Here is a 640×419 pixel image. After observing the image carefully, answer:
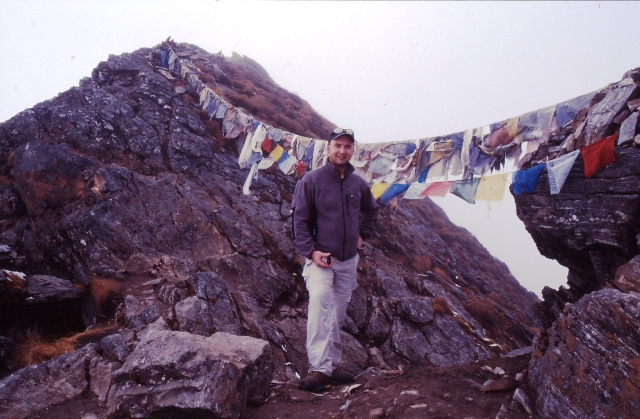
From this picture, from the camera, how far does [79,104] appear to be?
544 inches

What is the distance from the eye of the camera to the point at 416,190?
9.09m

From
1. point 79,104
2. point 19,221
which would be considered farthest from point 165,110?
point 19,221

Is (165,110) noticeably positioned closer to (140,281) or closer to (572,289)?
(140,281)

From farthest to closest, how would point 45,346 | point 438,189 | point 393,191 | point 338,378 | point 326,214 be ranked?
point 393,191 < point 438,189 < point 45,346 < point 326,214 < point 338,378

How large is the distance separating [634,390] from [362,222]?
333 centimetres

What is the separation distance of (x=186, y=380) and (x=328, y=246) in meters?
2.12

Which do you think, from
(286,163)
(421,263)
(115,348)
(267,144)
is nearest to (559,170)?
(115,348)

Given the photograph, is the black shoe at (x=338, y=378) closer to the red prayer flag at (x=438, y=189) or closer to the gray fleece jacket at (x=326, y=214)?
the gray fleece jacket at (x=326, y=214)

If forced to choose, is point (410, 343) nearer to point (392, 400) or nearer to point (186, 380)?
point (392, 400)

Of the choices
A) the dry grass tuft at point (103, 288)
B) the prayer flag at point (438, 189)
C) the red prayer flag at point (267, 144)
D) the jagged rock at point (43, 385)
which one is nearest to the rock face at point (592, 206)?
the prayer flag at point (438, 189)

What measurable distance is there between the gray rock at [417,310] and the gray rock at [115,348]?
6919 millimetres

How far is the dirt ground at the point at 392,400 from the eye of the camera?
3.59 metres

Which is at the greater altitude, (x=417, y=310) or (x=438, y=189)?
(x=438, y=189)

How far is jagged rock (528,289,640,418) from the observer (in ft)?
9.37
